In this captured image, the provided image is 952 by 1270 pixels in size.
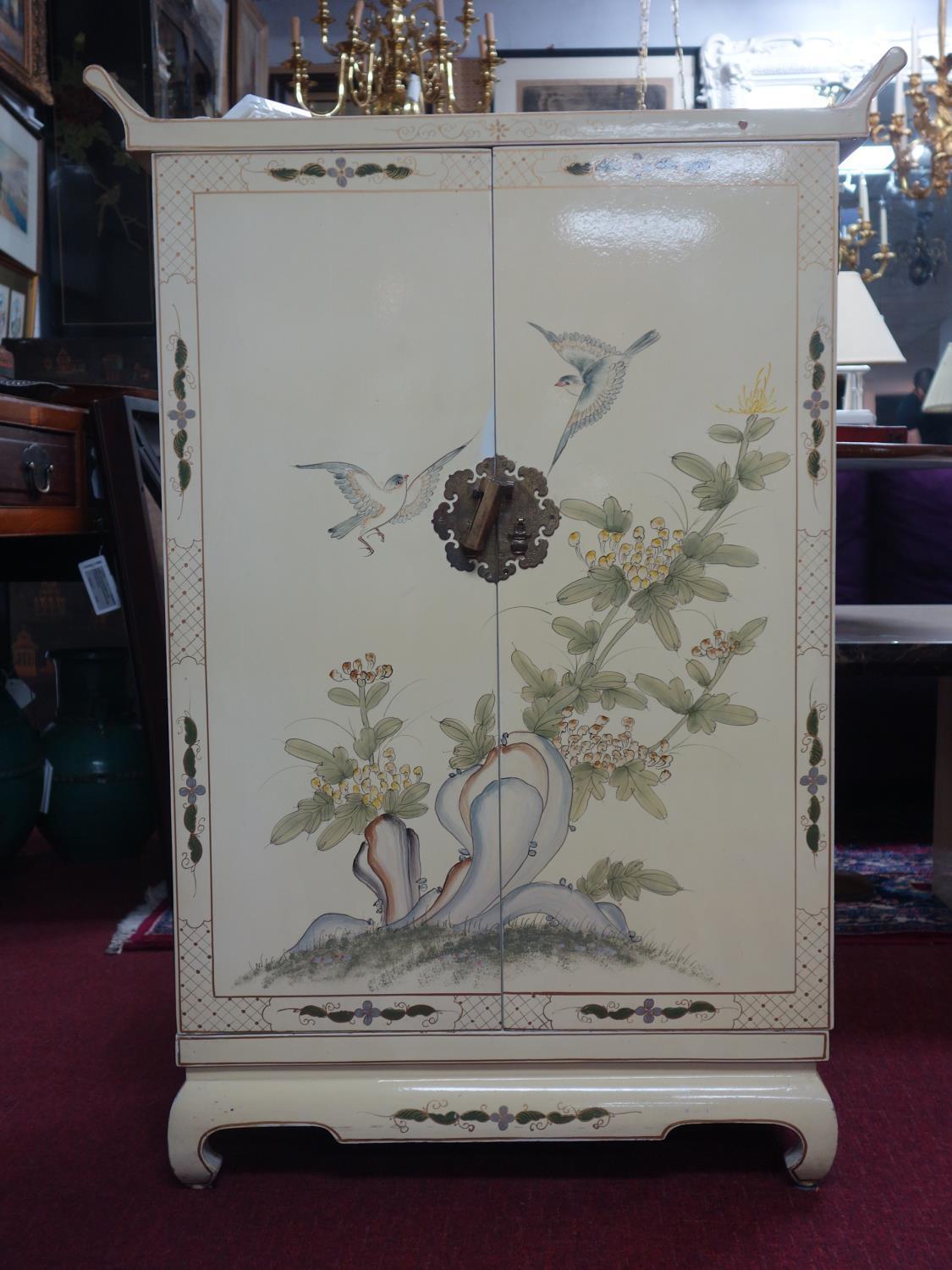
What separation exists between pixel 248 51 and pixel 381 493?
120 inches

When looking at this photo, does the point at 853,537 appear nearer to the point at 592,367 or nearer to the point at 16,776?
the point at 592,367

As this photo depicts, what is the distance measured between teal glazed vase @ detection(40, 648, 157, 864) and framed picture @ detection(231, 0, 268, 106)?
2.12 meters

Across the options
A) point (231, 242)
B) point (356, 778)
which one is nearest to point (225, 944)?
point (356, 778)

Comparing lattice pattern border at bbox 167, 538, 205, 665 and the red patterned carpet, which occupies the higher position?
lattice pattern border at bbox 167, 538, 205, 665

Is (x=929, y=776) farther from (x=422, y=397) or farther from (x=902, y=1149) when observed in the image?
(x=422, y=397)

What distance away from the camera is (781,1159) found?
4.57 ft

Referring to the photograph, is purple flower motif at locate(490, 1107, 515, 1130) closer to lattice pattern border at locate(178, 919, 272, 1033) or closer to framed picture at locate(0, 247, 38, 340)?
lattice pattern border at locate(178, 919, 272, 1033)

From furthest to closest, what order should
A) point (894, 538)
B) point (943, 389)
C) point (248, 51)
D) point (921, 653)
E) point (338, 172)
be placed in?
1. point (248, 51)
2. point (894, 538)
3. point (943, 389)
4. point (921, 653)
5. point (338, 172)

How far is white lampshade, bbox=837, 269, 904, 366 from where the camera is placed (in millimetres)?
3203

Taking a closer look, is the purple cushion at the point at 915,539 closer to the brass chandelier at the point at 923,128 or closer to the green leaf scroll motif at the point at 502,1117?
the brass chandelier at the point at 923,128

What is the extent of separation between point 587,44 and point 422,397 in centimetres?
324

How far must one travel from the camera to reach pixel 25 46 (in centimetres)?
266

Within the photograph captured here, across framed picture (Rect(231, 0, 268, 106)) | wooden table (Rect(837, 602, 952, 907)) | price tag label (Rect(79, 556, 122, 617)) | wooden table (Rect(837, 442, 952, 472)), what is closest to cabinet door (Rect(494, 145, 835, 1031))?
wooden table (Rect(837, 602, 952, 907))

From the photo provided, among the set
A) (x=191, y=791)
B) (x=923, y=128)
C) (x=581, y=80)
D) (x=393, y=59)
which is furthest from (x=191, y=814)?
(x=923, y=128)
